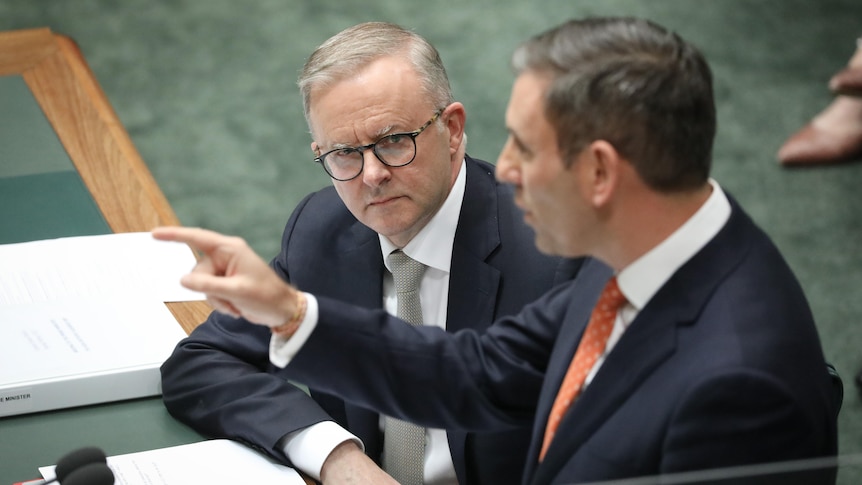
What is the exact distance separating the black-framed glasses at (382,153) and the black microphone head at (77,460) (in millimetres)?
728

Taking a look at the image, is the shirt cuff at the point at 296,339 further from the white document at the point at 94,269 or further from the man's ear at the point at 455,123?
the white document at the point at 94,269

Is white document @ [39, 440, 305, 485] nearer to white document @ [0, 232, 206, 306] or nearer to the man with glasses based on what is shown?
the man with glasses

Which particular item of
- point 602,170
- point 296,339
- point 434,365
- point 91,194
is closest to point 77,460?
point 296,339

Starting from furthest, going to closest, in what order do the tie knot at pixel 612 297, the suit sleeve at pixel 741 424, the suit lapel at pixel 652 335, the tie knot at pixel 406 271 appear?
the tie knot at pixel 406 271
the tie knot at pixel 612 297
the suit lapel at pixel 652 335
the suit sleeve at pixel 741 424

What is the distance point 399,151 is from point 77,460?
0.84 metres

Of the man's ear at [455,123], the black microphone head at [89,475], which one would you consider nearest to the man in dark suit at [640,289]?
the black microphone head at [89,475]

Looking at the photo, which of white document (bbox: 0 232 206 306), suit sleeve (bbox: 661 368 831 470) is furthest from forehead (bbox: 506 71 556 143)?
white document (bbox: 0 232 206 306)

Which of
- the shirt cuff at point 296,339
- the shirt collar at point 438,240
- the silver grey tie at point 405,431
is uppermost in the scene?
the shirt cuff at point 296,339

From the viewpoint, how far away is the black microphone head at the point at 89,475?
5.85ft

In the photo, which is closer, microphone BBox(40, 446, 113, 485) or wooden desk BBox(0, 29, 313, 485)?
microphone BBox(40, 446, 113, 485)

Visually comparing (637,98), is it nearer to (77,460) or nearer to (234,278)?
(234,278)

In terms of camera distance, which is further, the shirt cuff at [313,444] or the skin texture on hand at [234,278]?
the shirt cuff at [313,444]

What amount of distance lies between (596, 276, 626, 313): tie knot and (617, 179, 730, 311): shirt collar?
2.2 inches

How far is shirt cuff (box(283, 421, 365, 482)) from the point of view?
6.83 ft
